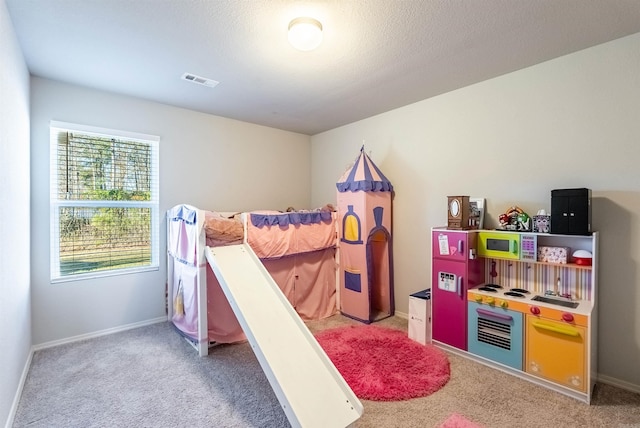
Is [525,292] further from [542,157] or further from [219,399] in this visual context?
[219,399]

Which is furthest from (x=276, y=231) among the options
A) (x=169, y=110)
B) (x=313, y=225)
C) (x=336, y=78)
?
(x=169, y=110)

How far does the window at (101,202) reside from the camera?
310 centimetres

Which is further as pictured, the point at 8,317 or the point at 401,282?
the point at 401,282

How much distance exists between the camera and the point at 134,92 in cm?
331

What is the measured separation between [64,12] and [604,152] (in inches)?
160

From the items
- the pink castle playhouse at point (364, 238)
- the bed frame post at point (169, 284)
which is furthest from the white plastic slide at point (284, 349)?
the pink castle playhouse at point (364, 238)

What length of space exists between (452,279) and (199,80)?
3.16m

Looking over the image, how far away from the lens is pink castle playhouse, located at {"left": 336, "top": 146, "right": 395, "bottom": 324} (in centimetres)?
362

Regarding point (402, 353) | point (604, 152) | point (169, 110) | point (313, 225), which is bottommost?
point (402, 353)

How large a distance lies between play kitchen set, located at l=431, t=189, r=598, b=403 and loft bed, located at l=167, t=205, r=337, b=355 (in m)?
1.40

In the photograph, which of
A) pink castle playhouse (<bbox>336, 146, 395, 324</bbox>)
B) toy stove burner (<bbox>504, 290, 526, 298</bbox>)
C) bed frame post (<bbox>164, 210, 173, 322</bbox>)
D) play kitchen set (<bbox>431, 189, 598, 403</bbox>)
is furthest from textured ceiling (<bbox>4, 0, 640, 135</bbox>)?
toy stove burner (<bbox>504, 290, 526, 298</bbox>)

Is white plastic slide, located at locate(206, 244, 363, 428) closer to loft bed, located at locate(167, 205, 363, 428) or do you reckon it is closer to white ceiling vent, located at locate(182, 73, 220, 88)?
loft bed, located at locate(167, 205, 363, 428)

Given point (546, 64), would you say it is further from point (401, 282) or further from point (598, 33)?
point (401, 282)

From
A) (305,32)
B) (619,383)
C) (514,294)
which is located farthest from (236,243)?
(619,383)
